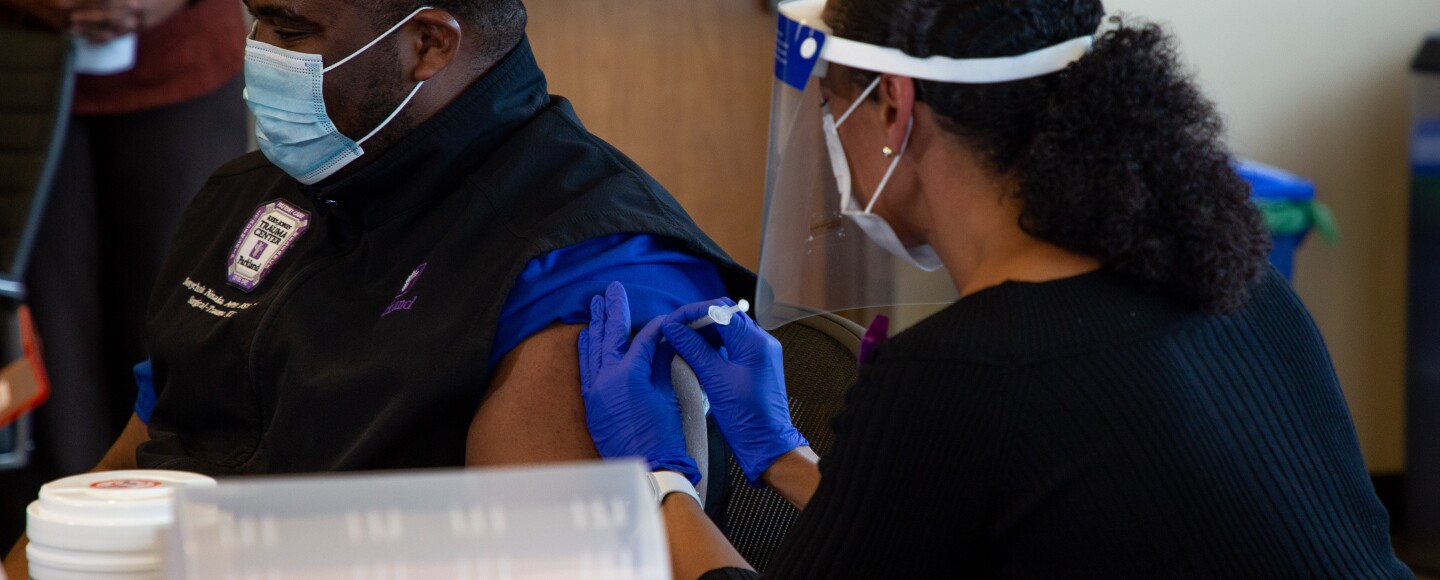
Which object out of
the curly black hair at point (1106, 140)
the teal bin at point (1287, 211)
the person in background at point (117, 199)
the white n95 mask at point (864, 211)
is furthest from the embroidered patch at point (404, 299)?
the teal bin at point (1287, 211)

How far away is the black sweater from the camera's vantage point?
0.99m

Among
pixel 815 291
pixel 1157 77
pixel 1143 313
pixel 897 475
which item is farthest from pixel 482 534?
pixel 815 291

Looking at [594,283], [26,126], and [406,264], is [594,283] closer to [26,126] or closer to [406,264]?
[406,264]

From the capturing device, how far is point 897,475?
1018 millimetres

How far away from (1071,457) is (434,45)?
2.86ft

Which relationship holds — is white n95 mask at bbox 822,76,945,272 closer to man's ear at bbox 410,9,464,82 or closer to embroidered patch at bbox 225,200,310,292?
man's ear at bbox 410,9,464,82

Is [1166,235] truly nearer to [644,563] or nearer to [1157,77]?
[1157,77]

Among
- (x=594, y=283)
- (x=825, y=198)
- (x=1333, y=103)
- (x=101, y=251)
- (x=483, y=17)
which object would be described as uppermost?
(x=483, y=17)

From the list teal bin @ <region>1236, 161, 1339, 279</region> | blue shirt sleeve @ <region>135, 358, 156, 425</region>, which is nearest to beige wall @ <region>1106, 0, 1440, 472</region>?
teal bin @ <region>1236, 161, 1339, 279</region>

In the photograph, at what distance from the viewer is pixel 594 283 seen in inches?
53.9

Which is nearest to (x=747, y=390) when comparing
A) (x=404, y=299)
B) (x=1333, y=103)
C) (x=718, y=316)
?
(x=718, y=316)

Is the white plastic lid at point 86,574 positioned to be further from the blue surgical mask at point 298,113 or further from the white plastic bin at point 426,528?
the blue surgical mask at point 298,113

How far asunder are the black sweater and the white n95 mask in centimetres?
24

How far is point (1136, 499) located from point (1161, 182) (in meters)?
0.26
